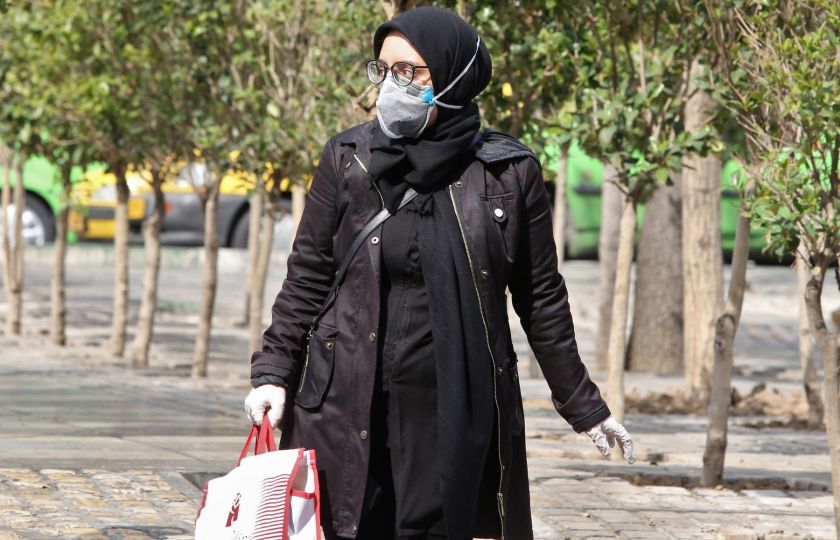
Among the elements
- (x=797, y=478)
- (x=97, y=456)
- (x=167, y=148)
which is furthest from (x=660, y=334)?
(x=97, y=456)

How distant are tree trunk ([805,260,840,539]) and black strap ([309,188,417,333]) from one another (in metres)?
2.99

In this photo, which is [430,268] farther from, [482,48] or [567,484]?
[567,484]

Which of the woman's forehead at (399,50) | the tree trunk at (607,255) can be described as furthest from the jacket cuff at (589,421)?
the tree trunk at (607,255)

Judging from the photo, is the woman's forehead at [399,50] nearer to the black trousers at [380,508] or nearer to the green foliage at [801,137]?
the black trousers at [380,508]

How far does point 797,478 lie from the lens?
901 cm

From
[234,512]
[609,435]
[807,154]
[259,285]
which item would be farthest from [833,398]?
[259,285]

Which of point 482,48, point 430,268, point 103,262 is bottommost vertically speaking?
point 103,262

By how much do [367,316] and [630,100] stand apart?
4874 mm

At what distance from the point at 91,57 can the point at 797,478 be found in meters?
7.47

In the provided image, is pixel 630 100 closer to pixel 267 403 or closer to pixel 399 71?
pixel 399 71

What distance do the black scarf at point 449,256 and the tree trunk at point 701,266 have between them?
30.0 ft

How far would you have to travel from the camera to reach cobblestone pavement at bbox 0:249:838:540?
709cm

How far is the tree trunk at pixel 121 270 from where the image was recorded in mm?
15125

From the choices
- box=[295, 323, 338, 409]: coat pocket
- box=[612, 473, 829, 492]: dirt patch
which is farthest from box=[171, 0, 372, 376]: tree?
box=[295, 323, 338, 409]: coat pocket
